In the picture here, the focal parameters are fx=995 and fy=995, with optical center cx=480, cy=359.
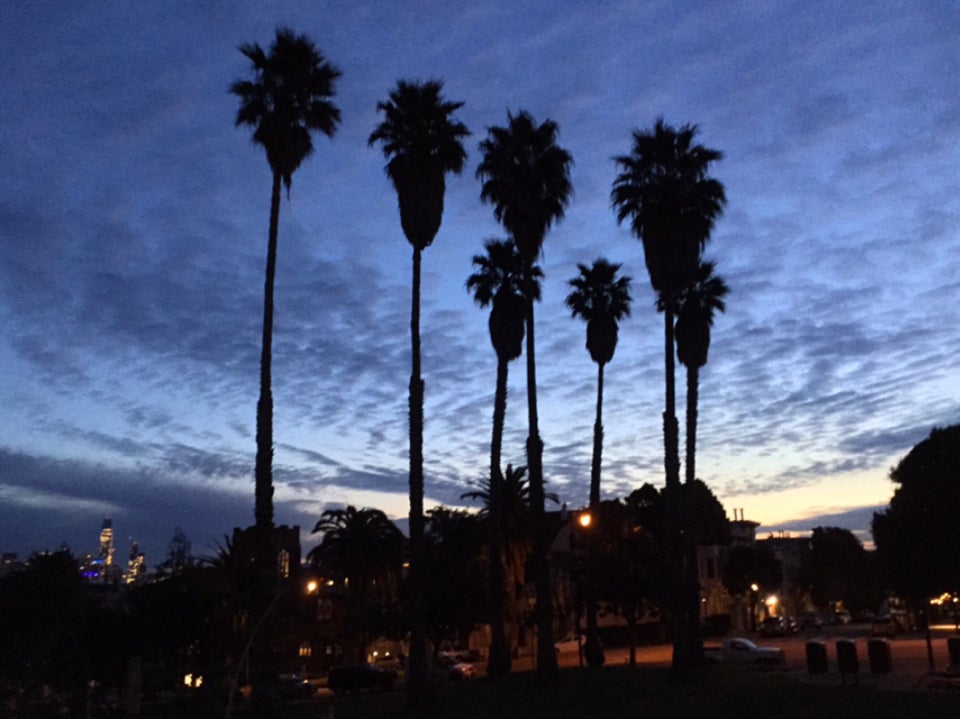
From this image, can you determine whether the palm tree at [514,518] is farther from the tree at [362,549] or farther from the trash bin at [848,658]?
the trash bin at [848,658]

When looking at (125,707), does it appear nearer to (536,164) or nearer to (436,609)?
(436,609)

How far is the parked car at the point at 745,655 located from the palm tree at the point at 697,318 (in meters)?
8.30

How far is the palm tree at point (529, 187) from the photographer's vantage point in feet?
130

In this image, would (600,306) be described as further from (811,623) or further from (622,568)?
(811,623)

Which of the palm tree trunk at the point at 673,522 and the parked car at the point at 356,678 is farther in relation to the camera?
the parked car at the point at 356,678

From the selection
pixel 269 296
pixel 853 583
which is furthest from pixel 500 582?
pixel 853 583

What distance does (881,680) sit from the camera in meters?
34.8

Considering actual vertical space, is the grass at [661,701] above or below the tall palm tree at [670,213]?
below

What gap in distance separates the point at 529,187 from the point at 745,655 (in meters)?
24.2

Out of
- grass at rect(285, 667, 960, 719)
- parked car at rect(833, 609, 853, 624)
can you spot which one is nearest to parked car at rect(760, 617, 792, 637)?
parked car at rect(833, 609, 853, 624)

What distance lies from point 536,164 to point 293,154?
11.6 metres

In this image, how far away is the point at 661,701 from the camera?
2912cm

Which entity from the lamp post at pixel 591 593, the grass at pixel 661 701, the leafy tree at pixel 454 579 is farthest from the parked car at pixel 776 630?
the grass at pixel 661 701

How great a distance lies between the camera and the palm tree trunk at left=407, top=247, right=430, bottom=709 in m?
30.7
